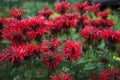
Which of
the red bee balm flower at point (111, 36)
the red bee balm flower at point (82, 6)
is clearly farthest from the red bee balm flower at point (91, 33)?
the red bee balm flower at point (82, 6)

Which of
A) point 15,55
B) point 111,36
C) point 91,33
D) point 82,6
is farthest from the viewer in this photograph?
point 82,6

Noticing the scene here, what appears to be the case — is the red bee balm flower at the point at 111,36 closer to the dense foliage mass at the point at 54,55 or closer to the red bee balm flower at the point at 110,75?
the dense foliage mass at the point at 54,55

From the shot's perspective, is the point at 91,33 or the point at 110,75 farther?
the point at 91,33

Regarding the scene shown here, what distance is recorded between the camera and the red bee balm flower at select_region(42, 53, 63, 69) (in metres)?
3.11

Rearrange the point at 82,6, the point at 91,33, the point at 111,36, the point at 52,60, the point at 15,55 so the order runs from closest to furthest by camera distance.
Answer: the point at 15,55 → the point at 52,60 → the point at 111,36 → the point at 91,33 → the point at 82,6

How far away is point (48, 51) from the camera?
3.21 m

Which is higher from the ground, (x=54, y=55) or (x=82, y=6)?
(x=82, y=6)

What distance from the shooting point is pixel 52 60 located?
3.12 metres

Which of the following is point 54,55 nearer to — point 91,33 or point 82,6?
point 91,33

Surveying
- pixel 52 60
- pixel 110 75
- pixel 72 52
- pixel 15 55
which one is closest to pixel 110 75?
pixel 110 75

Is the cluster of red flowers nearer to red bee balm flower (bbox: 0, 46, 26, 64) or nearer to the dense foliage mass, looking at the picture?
the dense foliage mass

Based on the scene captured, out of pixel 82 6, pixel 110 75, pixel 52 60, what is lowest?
pixel 110 75

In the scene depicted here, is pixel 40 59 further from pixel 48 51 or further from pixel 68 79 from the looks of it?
pixel 68 79

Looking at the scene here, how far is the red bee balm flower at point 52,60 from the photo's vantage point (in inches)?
122
